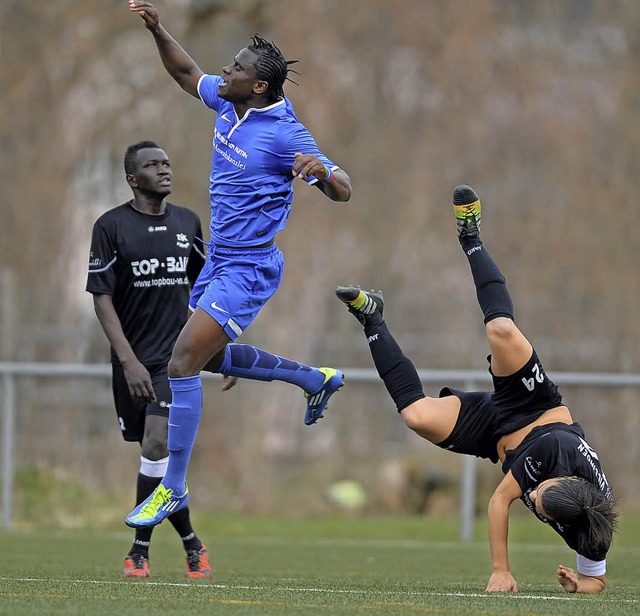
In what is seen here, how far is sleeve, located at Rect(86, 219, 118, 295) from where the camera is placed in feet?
24.6

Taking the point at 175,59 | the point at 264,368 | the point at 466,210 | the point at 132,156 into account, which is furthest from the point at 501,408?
the point at 175,59

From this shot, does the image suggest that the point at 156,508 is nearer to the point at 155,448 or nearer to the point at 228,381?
the point at 155,448

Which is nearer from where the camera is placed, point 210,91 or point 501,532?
point 501,532

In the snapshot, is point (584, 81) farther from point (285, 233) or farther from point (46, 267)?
point (46, 267)

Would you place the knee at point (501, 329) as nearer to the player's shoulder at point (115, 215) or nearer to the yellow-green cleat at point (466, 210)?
the yellow-green cleat at point (466, 210)

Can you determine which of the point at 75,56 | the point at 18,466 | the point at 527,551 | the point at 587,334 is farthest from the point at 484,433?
the point at 75,56

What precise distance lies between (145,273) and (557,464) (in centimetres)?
255

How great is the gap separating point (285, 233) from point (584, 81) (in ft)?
14.3

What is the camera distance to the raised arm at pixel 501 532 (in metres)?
6.49

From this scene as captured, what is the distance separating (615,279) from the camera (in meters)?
16.8

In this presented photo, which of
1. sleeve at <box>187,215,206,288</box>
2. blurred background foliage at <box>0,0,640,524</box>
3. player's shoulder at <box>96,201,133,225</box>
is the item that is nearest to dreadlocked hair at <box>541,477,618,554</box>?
sleeve at <box>187,215,206,288</box>

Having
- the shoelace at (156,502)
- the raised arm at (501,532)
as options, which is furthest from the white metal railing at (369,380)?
the raised arm at (501,532)

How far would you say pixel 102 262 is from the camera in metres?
7.56

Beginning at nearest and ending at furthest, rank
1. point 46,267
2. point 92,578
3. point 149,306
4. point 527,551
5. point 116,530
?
point 92,578 < point 149,306 < point 527,551 < point 116,530 < point 46,267
